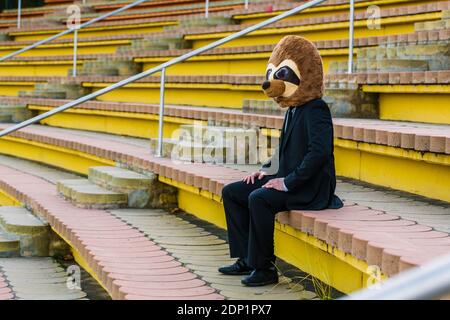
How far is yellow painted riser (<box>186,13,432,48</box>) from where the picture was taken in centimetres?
646

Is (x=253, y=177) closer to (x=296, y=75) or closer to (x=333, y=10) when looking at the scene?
(x=296, y=75)

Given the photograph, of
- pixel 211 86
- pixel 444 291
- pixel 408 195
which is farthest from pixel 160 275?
pixel 211 86

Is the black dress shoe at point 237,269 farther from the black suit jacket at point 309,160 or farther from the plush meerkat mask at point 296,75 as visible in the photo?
the plush meerkat mask at point 296,75

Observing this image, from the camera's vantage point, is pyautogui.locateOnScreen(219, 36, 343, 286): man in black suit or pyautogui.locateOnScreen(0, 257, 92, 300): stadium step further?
pyautogui.locateOnScreen(0, 257, 92, 300): stadium step

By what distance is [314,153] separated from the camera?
3602 millimetres

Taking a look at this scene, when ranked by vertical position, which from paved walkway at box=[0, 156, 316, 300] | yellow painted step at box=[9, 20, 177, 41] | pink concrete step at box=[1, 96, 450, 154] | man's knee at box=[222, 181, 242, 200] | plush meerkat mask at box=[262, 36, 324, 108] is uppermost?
yellow painted step at box=[9, 20, 177, 41]

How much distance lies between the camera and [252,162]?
221 inches

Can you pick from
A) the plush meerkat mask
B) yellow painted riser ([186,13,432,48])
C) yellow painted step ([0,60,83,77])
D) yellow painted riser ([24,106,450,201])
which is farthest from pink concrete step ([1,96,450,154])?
yellow painted step ([0,60,83,77])

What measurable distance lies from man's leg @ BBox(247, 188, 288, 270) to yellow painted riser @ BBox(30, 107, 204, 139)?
3229 mm

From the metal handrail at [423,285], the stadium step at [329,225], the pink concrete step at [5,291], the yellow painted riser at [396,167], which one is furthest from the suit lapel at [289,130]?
the metal handrail at [423,285]

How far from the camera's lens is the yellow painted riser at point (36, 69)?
36.6 ft

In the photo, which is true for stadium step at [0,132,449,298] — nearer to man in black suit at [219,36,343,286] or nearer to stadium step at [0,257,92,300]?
man in black suit at [219,36,343,286]

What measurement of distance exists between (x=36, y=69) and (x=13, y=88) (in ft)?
1.48

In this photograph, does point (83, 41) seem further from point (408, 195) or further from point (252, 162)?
point (408, 195)
